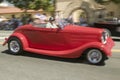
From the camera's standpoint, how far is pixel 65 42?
37.0ft

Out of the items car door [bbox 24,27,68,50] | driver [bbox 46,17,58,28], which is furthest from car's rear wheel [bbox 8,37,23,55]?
driver [bbox 46,17,58,28]

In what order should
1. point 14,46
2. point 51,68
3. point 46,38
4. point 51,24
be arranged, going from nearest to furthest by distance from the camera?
point 51,68, point 46,38, point 51,24, point 14,46

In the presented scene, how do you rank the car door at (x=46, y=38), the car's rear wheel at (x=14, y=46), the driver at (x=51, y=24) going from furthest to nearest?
the car's rear wheel at (x=14, y=46) → the driver at (x=51, y=24) → the car door at (x=46, y=38)

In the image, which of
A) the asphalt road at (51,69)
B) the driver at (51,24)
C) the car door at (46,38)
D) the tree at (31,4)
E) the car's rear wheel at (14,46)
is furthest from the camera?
the tree at (31,4)

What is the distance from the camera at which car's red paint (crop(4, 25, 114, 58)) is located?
10859mm

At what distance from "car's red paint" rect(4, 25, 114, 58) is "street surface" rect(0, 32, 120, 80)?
295 millimetres

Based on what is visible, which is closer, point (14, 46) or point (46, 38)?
point (46, 38)

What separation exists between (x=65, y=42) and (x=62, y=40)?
114 mm

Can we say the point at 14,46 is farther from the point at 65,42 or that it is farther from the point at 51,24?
the point at 65,42

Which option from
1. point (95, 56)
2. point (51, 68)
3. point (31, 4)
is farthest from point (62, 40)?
point (31, 4)

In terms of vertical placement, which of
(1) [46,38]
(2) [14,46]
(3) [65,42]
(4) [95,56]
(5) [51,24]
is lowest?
(4) [95,56]

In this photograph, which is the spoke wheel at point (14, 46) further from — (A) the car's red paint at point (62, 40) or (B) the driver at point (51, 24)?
(B) the driver at point (51, 24)

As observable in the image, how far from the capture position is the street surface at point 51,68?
29.6 feet

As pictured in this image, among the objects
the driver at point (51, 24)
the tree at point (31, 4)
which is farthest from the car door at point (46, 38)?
the tree at point (31, 4)
